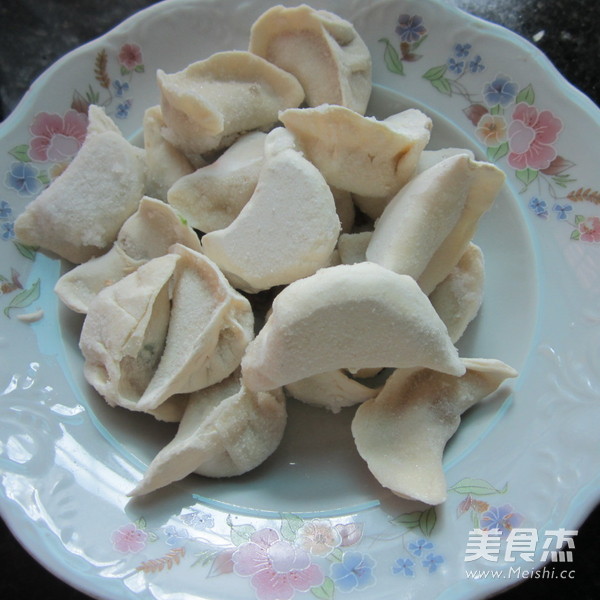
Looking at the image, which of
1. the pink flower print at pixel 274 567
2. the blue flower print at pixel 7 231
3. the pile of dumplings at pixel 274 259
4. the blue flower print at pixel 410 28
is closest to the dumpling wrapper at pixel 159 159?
the pile of dumplings at pixel 274 259

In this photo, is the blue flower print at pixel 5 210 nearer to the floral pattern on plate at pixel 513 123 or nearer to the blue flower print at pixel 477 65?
the floral pattern on plate at pixel 513 123

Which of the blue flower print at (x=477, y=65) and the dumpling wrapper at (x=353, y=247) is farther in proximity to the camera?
the blue flower print at (x=477, y=65)

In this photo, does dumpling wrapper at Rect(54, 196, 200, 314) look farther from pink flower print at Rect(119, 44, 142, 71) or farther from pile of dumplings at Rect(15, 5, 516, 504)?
pink flower print at Rect(119, 44, 142, 71)

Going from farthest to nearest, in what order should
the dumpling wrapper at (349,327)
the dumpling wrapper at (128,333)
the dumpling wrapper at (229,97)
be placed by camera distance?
1. the dumpling wrapper at (229,97)
2. the dumpling wrapper at (128,333)
3. the dumpling wrapper at (349,327)

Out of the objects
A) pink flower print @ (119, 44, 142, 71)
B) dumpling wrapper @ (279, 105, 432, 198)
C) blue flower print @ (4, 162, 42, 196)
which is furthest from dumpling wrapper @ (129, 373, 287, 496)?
pink flower print @ (119, 44, 142, 71)

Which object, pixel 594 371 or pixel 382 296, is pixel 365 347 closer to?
pixel 382 296

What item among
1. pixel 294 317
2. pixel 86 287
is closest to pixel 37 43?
pixel 86 287
